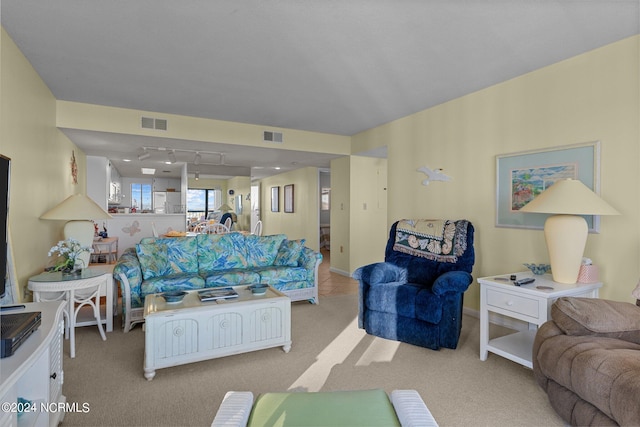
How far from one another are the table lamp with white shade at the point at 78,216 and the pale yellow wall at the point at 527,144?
3567 millimetres

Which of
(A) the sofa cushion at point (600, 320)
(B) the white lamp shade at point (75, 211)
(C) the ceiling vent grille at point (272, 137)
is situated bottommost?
(A) the sofa cushion at point (600, 320)

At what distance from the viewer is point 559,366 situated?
1.75 metres

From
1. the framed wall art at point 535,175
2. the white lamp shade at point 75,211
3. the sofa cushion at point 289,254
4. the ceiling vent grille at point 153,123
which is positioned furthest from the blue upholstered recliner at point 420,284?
the ceiling vent grille at point 153,123

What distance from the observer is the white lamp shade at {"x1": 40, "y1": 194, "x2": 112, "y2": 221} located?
3064mm

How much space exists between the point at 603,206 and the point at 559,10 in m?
1.32

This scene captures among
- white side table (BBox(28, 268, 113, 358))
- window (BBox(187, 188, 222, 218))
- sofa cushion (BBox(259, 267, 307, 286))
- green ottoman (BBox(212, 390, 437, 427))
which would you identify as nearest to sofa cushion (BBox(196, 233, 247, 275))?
sofa cushion (BBox(259, 267, 307, 286))

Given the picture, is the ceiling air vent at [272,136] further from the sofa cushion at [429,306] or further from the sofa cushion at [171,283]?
the sofa cushion at [429,306]

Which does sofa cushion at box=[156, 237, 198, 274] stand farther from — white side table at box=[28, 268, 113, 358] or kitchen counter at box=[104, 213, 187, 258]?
kitchen counter at box=[104, 213, 187, 258]

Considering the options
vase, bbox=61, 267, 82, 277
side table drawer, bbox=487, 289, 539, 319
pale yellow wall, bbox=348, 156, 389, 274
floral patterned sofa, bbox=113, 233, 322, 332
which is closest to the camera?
side table drawer, bbox=487, 289, 539, 319

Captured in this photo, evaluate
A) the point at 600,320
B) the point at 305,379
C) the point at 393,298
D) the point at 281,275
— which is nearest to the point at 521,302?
the point at 600,320

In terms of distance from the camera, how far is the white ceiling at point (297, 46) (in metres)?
2.15

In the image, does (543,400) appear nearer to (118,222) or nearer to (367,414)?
(367,414)

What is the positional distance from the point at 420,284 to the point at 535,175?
1.44 metres

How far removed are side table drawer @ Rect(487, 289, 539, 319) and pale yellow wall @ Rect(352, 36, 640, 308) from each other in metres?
0.87
